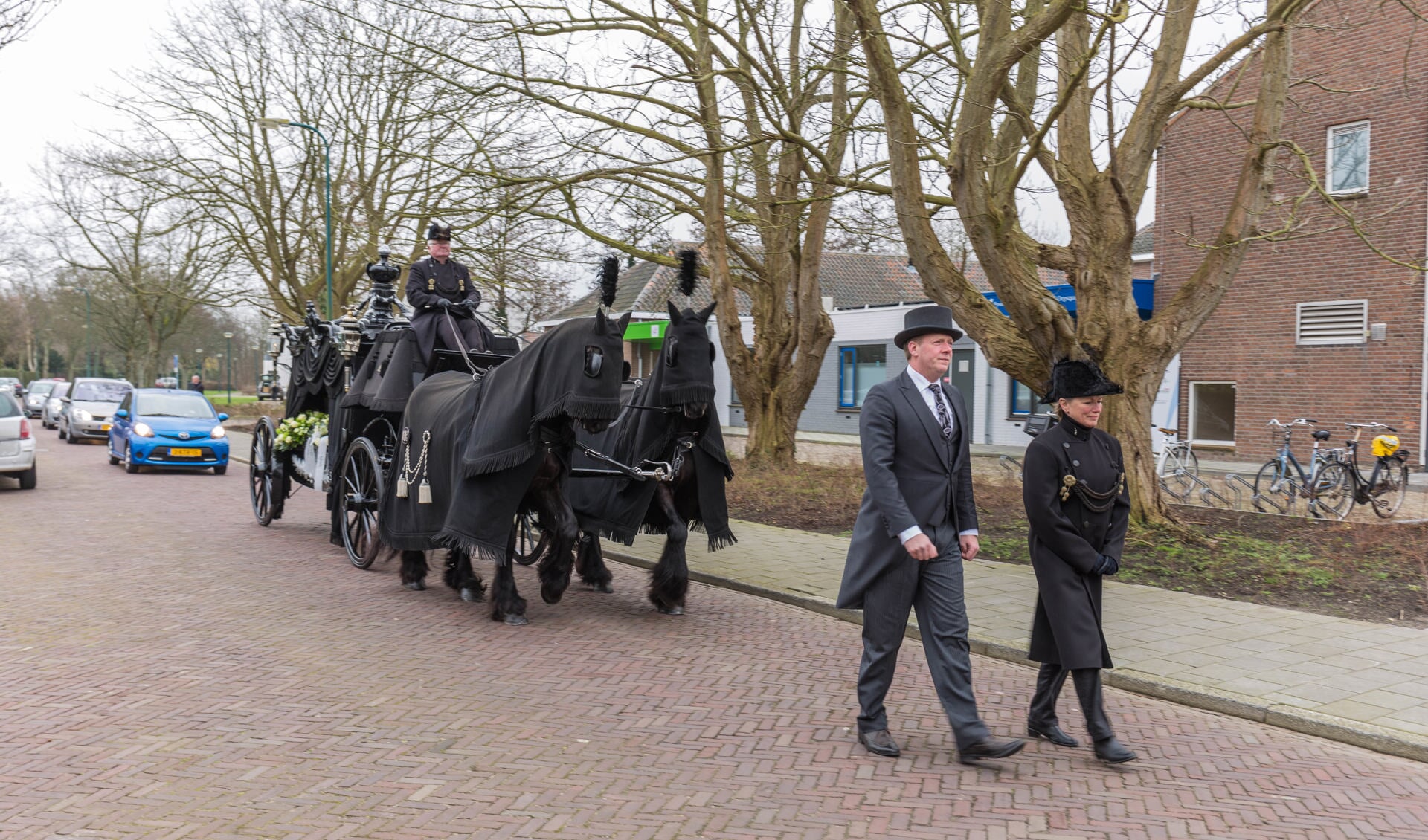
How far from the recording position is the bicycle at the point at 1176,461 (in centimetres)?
1413

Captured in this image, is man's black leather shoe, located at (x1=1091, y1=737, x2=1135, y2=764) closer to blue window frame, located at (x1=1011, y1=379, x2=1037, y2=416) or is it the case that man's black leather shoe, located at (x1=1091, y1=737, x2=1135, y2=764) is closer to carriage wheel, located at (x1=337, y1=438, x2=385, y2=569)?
carriage wheel, located at (x1=337, y1=438, x2=385, y2=569)

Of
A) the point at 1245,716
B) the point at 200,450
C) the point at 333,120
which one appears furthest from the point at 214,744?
the point at 333,120

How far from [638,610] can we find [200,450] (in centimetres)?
1447

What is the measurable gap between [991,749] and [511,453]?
3643 mm

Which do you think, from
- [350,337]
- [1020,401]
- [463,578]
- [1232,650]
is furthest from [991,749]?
[1020,401]

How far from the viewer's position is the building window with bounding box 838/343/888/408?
32.2 metres

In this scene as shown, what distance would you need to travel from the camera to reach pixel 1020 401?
90.5ft

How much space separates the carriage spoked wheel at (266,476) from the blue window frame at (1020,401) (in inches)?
755

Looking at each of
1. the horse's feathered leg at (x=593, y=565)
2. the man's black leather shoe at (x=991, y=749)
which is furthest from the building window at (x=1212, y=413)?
the man's black leather shoe at (x=991, y=749)

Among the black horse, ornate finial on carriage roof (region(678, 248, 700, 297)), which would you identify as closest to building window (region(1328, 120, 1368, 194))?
ornate finial on carriage roof (region(678, 248, 700, 297))

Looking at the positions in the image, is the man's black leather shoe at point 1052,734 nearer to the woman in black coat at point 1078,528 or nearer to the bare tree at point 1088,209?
the woman in black coat at point 1078,528

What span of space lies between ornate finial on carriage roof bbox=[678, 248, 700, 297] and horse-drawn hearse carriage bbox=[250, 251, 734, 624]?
0.8 inches

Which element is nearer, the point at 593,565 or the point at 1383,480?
the point at 593,565

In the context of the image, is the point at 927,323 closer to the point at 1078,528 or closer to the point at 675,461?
the point at 1078,528
